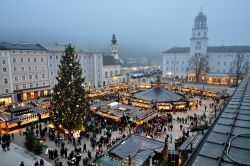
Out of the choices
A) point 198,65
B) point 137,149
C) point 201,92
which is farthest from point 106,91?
point 198,65

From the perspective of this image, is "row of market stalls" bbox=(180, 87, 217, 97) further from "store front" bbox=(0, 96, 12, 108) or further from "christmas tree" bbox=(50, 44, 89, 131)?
"store front" bbox=(0, 96, 12, 108)

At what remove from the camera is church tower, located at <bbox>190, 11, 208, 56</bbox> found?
68.0 m

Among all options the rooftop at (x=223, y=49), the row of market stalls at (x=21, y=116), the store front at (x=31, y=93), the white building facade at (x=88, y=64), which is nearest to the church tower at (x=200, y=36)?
the rooftop at (x=223, y=49)

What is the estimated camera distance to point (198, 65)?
217 ft

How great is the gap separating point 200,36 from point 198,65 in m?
10.8

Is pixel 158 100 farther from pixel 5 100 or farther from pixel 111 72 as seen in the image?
pixel 111 72

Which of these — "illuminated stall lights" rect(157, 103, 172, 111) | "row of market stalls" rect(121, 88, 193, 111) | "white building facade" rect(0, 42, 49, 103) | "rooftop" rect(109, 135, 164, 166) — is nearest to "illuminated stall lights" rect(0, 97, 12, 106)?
"white building facade" rect(0, 42, 49, 103)

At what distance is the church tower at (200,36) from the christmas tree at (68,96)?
5678 cm

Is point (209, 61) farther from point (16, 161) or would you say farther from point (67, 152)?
point (16, 161)

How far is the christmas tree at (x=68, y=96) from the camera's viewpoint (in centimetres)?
2261

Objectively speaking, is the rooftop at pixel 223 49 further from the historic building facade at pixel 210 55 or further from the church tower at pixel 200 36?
the church tower at pixel 200 36

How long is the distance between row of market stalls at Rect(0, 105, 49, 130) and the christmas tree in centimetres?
602

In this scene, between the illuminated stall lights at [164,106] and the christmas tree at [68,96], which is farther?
the illuminated stall lights at [164,106]

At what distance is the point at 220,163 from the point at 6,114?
1097 inches
